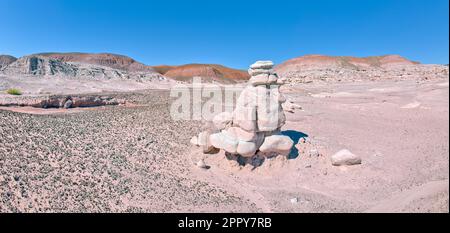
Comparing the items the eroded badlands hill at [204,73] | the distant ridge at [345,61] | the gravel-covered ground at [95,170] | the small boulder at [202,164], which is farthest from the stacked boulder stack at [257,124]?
the distant ridge at [345,61]

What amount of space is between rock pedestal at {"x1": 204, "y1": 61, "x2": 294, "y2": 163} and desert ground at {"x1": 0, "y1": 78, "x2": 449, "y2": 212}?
22.5 inches

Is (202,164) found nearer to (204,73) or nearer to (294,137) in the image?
(294,137)

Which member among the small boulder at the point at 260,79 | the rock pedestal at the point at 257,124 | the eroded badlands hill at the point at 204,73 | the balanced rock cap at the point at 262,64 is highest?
the eroded badlands hill at the point at 204,73

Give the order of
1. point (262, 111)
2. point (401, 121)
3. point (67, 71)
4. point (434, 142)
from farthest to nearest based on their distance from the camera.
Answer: point (67, 71) → point (401, 121) → point (434, 142) → point (262, 111)

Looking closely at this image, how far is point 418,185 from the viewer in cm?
775

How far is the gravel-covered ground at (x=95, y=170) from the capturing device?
6586 millimetres

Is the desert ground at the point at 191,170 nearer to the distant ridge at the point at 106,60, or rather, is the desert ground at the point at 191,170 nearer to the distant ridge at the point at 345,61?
the distant ridge at the point at 345,61

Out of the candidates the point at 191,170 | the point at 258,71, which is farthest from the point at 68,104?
the point at 258,71

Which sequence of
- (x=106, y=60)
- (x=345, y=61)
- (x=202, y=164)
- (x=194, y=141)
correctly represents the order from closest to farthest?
(x=202, y=164) < (x=194, y=141) < (x=345, y=61) < (x=106, y=60)

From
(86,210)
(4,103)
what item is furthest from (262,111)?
(4,103)

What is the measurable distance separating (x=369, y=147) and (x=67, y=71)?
135 feet

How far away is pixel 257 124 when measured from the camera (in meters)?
8.99

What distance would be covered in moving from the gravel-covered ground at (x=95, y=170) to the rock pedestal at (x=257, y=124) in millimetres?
1550
